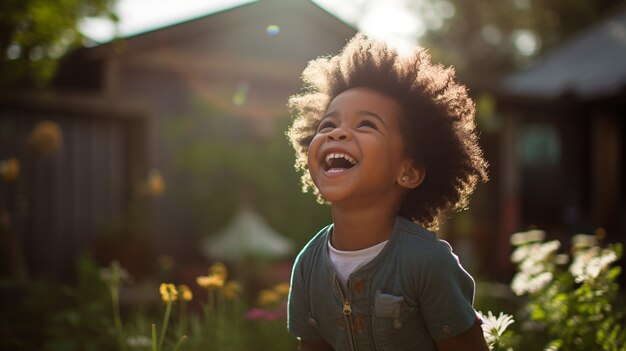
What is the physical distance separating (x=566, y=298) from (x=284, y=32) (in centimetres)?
828

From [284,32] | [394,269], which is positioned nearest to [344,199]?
[394,269]

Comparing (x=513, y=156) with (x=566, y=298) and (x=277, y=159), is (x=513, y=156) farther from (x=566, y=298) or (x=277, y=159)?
(x=566, y=298)

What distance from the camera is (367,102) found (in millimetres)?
2111

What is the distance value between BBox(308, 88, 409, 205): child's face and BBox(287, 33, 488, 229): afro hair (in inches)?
2.0

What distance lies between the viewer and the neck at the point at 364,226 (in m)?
2.11

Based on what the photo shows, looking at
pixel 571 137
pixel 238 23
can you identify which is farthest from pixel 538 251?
pixel 571 137

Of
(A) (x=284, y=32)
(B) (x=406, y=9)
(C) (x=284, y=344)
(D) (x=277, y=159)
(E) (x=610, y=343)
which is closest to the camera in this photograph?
(E) (x=610, y=343)

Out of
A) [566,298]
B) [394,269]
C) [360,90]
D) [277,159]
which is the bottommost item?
[566,298]

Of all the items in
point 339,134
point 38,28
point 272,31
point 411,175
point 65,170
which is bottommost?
point 411,175

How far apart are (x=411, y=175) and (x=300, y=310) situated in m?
0.56

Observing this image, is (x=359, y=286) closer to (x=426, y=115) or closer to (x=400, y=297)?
(x=400, y=297)

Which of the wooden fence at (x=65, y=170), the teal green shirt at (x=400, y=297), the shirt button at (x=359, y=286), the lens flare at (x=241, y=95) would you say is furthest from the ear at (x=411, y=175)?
the lens flare at (x=241, y=95)

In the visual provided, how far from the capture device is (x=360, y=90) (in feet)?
7.09

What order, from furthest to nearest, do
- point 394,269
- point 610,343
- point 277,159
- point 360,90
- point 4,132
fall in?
point 277,159 → point 4,132 → point 610,343 → point 360,90 → point 394,269
